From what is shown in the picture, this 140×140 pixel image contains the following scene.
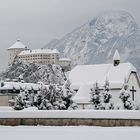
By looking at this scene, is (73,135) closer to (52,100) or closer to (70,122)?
(70,122)

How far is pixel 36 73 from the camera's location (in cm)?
17212

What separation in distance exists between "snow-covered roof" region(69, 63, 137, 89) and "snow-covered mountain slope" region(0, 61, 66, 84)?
312ft

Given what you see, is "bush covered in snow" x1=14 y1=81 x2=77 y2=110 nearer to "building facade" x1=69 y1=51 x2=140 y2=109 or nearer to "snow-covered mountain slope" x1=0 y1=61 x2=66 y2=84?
"building facade" x1=69 y1=51 x2=140 y2=109

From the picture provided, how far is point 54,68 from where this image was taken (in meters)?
179

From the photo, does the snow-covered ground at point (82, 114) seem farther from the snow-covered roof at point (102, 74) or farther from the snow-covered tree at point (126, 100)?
the snow-covered roof at point (102, 74)

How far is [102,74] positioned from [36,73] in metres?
106

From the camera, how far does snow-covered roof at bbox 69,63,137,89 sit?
65.6 metres

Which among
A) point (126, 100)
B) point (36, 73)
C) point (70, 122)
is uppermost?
point (36, 73)

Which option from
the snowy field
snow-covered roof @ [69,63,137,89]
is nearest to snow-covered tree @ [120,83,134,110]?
snow-covered roof @ [69,63,137,89]

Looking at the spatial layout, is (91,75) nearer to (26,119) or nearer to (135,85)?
(135,85)

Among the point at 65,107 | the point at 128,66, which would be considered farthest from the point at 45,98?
the point at 128,66

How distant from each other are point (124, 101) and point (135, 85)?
19.1 m

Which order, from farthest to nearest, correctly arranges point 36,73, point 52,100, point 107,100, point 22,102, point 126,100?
point 36,73
point 22,102
point 52,100
point 107,100
point 126,100

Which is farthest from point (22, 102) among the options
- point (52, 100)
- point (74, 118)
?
point (74, 118)
